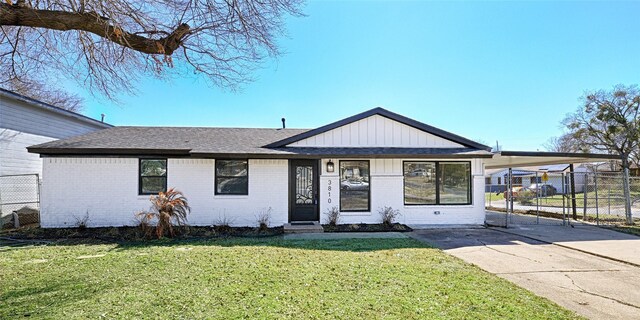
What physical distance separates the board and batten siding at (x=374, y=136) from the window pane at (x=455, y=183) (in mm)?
885

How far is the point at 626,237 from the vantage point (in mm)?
8727

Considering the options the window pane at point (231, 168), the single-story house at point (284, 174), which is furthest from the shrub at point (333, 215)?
the window pane at point (231, 168)

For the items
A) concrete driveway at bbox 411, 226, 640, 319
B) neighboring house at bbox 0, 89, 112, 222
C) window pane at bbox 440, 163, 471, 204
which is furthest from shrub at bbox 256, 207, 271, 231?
neighboring house at bbox 0, 89, 112, 222

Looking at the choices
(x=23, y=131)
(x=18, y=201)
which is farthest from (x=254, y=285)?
(x=23, y=131)

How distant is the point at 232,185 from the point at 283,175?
1.67 meters

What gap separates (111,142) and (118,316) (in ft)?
26.7

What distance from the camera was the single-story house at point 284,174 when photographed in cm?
957

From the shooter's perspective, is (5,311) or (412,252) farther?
(412,252)

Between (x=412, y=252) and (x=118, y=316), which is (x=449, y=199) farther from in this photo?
(x=118, y=316)

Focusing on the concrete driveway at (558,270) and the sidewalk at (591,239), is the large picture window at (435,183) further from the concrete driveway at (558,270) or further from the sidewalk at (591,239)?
the concrete driveway at (558,270)

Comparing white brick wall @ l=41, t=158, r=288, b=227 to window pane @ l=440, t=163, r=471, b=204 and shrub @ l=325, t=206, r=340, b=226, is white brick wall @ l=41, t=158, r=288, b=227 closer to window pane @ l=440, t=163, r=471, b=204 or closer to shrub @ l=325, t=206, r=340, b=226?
shrub @ l=325, t=206, r=340, b=226

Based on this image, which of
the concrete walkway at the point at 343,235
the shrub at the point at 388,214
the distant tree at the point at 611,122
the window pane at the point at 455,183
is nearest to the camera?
the concrete walkway at the point at 343,235

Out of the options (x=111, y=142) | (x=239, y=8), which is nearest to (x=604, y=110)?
(x=239, y=8)

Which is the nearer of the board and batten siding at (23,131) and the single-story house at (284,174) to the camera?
the single-story house at (284,174)
